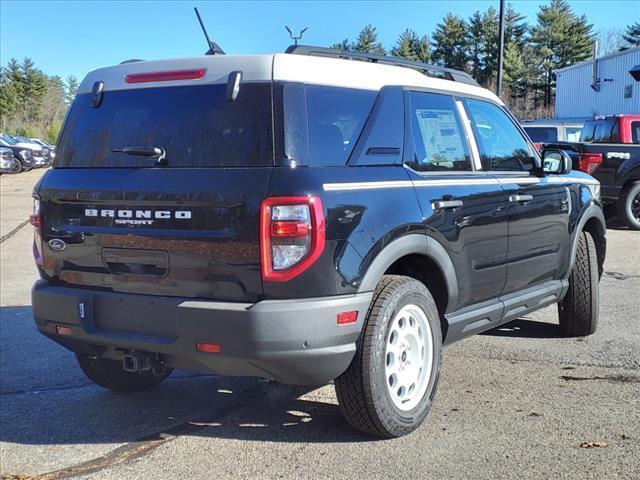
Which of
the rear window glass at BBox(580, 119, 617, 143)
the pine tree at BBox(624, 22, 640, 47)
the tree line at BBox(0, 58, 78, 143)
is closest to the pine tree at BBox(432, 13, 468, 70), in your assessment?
the pine tree at BBox(624, 22, 640, 47)

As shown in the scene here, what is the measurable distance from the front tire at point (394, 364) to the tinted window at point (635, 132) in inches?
384

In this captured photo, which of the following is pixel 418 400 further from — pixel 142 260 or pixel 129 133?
pixel 129 133

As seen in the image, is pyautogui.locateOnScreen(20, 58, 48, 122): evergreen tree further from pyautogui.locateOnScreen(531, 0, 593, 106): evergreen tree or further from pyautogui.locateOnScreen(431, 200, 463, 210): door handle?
pyautogui.locateOnScreen(431, 200, 463, 210): door handle

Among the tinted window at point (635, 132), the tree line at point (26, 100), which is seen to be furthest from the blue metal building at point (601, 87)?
the tree line at point (26, 100)

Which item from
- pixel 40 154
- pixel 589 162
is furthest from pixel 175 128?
pixel 40 154

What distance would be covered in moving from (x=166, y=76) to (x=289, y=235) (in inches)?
47.5

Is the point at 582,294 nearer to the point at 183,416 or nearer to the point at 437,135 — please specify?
the point at 437,135

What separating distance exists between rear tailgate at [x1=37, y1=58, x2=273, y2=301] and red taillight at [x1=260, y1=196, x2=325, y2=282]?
0.17ft

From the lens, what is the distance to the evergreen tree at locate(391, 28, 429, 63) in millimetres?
64562

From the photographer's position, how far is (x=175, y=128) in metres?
3.53

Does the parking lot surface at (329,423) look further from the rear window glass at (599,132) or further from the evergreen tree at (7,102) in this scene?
the evergreen tree at (7,102)

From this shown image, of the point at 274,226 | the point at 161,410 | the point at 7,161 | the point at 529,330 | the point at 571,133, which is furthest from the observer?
the point at 7,161

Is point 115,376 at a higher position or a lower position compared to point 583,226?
lower

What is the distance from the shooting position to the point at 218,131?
3.41 meters
